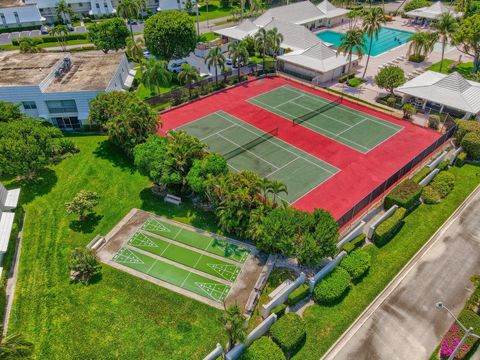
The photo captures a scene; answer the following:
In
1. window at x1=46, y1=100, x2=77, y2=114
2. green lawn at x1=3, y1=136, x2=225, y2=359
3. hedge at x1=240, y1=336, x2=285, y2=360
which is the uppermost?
window at x1=46, y1=100, x2=77, y2=114

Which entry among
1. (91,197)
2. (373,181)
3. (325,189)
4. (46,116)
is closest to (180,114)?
(46,116)

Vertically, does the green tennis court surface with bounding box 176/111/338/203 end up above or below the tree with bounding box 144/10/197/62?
below

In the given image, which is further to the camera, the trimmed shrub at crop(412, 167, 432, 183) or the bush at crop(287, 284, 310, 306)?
the trimmed shrub at crop(412, 167, 432, 183)

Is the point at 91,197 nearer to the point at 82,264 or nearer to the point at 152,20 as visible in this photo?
the point at 82,264

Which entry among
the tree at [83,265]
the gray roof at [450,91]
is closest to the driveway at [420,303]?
the tree at [83,265]

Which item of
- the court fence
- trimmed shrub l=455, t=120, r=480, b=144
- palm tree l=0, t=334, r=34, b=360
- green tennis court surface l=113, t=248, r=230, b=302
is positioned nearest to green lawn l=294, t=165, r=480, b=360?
the court fence

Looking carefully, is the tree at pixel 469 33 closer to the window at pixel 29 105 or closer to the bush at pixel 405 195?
the bush at pixel 405 195

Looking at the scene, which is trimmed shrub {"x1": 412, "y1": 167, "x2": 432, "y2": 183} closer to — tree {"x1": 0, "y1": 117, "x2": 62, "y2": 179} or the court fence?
the court fence

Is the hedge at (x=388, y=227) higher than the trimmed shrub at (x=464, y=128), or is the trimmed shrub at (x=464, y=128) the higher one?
the trimmed shrub at (x=464, y=128)
